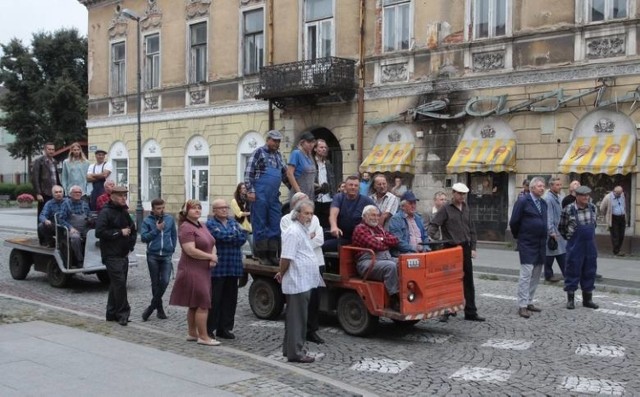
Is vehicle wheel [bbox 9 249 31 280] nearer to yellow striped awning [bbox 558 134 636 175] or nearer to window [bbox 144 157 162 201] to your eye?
yellow striped awning [bbox 558 134 636 175]

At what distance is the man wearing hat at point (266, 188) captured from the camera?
872 centimetres

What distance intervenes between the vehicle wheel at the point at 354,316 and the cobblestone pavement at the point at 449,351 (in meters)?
0.15

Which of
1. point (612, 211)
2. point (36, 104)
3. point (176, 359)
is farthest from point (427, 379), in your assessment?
point (36, 104)

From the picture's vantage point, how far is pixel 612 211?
16.1 metres

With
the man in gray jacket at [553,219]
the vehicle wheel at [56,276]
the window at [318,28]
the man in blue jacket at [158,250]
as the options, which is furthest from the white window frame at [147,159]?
the man in blue jacket at [158,250]

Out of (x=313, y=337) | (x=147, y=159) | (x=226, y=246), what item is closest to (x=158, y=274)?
(x=226, y=246)

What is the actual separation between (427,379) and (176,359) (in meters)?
2.43

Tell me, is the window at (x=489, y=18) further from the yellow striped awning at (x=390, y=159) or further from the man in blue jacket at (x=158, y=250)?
the man in blue jacket at (x=158, y=250)

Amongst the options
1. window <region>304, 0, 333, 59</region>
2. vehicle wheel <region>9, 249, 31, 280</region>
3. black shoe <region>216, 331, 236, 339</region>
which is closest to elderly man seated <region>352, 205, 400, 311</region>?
black shoe <region>216, 331, 236, 339</region>

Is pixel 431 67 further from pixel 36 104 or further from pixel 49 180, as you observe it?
pixel 36 104

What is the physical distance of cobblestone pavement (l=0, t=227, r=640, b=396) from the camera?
20.9 feet

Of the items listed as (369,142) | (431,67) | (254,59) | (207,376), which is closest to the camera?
(207,376)

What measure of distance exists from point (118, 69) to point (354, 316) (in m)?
25.4

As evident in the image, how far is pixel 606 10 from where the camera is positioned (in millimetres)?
16922
